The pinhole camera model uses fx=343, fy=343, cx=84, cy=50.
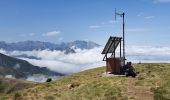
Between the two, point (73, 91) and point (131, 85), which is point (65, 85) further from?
point (131, 85)

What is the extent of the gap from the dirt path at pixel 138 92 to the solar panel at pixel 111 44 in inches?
490

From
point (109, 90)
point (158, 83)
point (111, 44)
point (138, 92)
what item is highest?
point (111, 44)

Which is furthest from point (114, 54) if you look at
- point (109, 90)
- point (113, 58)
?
point (109, 90)

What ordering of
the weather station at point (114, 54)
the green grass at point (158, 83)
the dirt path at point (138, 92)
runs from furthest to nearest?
the weather station at point (114, 54)
the dirt path at point (138, 92)
the green grass at point (158, 83)

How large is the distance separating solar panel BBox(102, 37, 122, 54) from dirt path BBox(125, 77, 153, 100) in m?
12.5

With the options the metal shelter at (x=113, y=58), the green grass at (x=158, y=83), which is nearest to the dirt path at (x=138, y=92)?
the green grass at (x=158, y=83)

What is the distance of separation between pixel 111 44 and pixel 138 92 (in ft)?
55.0

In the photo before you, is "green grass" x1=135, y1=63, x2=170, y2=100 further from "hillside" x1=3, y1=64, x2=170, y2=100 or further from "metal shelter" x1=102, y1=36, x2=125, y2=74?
"metal shelter" x1=102, y1=36, x2=125, y2=74

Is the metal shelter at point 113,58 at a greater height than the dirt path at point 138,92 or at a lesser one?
greater

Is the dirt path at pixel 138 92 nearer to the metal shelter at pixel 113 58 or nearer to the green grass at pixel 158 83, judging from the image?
the green grass at pixel 158 83

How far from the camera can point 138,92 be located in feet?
124

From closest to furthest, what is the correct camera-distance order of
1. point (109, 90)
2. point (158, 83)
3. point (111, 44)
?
point (109, 90) → point (158, 83) → point (111, 44)

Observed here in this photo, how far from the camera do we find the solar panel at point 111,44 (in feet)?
174

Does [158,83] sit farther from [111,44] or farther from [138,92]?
[111,44]
